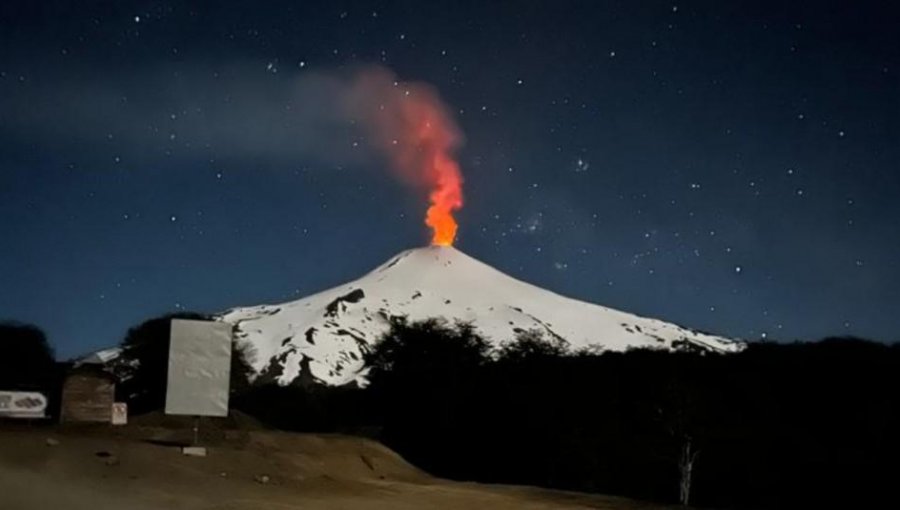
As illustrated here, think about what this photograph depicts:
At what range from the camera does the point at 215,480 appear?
30797 mm

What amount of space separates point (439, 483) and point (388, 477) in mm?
2889

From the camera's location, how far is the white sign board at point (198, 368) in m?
34.3

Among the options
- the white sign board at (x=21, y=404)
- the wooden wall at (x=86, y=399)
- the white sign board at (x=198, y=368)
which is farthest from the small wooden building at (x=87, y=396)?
the white sign board at (x=198, y=368)

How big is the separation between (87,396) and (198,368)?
43.0 ft

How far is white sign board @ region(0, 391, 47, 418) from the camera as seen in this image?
43.6 meters

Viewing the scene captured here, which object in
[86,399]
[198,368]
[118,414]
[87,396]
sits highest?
[198,368]

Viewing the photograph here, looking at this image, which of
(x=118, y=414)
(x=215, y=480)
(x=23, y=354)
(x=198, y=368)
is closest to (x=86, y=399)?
(x=118, y=414)

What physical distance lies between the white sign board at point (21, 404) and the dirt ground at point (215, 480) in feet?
7.69

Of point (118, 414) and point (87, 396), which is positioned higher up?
point (87, 396)

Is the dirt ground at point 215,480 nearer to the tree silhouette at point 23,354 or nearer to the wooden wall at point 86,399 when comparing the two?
the wooden wall at point 86,399

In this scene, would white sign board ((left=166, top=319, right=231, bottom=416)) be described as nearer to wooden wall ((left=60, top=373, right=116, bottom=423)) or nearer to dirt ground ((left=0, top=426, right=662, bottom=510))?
dirt ground ((left=0, top=426, right=662, bottom=510))

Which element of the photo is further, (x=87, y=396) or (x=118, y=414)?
(x=118, y=414)

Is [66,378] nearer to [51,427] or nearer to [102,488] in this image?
[51,427]

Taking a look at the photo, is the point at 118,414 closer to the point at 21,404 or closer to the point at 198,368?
the point at 21,404
